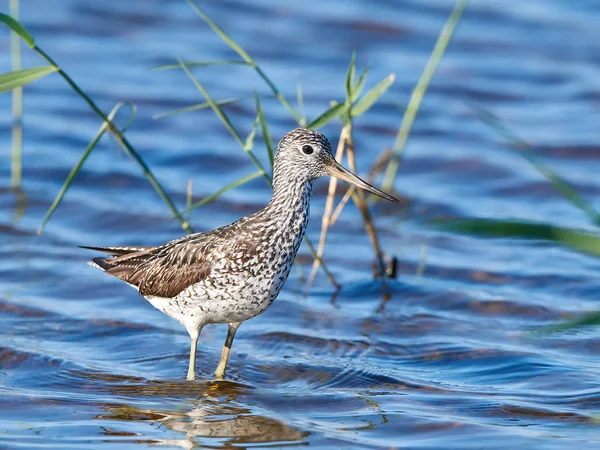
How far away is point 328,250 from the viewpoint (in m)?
10.9

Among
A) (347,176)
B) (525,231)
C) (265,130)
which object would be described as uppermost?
(265,130)

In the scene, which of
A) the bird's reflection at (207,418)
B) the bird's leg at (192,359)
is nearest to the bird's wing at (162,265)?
the bird's leg at (192,359)

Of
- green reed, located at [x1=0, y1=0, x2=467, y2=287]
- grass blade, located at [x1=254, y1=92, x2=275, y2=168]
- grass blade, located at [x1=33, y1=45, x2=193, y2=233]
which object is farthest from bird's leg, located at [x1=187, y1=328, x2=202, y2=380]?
grass blade, located at [x1=254, y1=92, x2=275, y2=168]

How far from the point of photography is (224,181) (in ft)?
41.9

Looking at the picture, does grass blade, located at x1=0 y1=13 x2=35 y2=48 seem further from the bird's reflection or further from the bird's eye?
the bird's reflection

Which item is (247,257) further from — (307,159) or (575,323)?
(575,323)

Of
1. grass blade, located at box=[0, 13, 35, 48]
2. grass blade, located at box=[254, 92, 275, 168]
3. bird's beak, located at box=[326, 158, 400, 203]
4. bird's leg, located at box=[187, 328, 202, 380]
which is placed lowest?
bird's leg, located at box=[187, 328, 202, 380]

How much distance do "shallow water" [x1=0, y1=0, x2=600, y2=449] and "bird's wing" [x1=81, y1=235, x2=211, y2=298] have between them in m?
0.72

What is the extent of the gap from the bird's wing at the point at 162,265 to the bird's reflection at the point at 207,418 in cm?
71

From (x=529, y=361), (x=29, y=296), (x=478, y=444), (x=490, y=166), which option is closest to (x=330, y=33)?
(x=490, y=166)

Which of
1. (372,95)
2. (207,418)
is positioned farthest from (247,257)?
(372,95)

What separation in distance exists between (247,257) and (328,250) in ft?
12.1

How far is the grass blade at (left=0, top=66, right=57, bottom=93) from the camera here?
7.10m

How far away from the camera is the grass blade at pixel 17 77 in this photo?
7.10 meters
